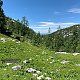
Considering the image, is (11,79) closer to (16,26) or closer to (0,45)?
(0,45)

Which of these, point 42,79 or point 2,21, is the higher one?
point 2,21

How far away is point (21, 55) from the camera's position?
172ft

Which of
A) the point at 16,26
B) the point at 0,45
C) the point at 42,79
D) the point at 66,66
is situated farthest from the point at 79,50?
the point at 42,79

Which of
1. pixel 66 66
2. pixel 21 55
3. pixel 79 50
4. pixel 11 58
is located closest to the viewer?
pixel 66 66

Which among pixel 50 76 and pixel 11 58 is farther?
pixel 11 58

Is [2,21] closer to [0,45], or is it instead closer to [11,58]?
[0,45]

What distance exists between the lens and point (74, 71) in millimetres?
35750

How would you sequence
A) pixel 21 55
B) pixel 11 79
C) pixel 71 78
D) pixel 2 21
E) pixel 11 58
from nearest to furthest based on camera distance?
pixel 11 79
pixel 71 78
pixel 11 58
pixel 21 55
pixel 2 21

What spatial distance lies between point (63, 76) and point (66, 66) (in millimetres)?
8212

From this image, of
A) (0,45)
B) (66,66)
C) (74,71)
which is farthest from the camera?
(0,45)

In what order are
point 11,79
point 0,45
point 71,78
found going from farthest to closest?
point 0,45 → point 71,78 → point 11,79

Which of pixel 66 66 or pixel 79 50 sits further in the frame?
pixel 79 50

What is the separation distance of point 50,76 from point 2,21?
80.7m

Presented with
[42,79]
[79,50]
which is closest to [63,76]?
[42,79]
